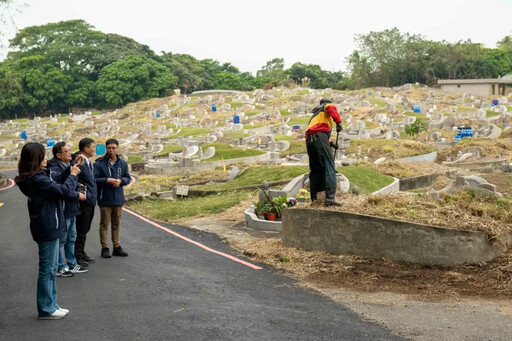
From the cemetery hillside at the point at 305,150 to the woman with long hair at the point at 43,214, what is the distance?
375 cm

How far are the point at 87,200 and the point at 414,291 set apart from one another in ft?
17.2

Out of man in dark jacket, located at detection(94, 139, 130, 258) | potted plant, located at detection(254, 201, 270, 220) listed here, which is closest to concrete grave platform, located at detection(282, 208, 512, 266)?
man in dark jacket, located at detection(94, 139, 130, 258)

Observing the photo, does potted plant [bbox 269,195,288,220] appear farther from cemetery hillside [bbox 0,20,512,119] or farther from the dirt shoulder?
cemetery hillside [bbox 0,20,512,119]

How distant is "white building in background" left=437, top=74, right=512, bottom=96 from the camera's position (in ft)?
261

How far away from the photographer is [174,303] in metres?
7.12

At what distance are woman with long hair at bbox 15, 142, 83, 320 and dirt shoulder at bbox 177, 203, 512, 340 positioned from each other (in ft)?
11.7

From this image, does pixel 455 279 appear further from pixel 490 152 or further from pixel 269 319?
pixel 490 152

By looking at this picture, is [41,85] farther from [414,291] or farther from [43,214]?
[414,291]

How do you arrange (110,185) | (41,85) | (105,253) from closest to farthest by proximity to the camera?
(110,185) < (105,253) < (41,85)

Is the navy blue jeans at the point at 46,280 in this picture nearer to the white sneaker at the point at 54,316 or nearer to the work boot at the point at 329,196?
the white sneaker at the point at 54,316

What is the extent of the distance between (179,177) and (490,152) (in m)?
16.3

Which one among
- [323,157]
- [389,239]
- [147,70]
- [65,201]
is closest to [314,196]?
[323,157]

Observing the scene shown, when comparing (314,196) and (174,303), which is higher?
A: (314,196)

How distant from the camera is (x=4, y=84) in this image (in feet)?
285
